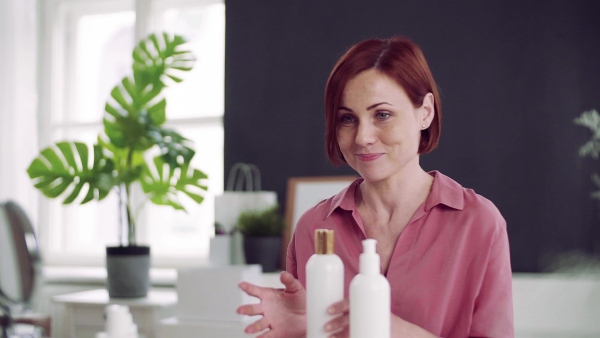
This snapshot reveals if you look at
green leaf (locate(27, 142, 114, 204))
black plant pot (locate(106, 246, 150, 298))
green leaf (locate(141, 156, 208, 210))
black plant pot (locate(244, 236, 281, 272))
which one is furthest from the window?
black plant pot (locate(244, 236, 281, 272))

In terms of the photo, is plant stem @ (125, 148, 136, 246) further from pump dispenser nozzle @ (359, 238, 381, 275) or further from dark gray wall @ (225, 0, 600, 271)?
pump dispenser nozzle @ (359, 238, 381, 275)

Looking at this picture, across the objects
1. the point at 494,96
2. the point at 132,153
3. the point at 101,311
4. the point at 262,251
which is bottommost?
the point at 101,311

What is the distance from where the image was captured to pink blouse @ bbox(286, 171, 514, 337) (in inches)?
49.4

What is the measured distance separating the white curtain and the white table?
4.22 ft

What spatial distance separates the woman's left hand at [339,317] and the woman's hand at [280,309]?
189 millimetres

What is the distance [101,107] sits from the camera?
4.98 m

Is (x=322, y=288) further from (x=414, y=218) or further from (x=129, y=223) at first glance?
(x=129, y=223)

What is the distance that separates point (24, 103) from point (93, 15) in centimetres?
83

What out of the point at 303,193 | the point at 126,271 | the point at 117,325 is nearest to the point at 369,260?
the point at 117,325

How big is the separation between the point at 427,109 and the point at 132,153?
272cm

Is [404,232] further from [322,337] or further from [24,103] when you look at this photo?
[24,103]

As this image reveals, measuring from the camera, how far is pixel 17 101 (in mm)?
4645

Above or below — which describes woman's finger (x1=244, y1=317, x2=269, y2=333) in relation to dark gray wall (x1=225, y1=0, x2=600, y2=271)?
below

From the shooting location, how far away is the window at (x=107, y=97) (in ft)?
14.8
